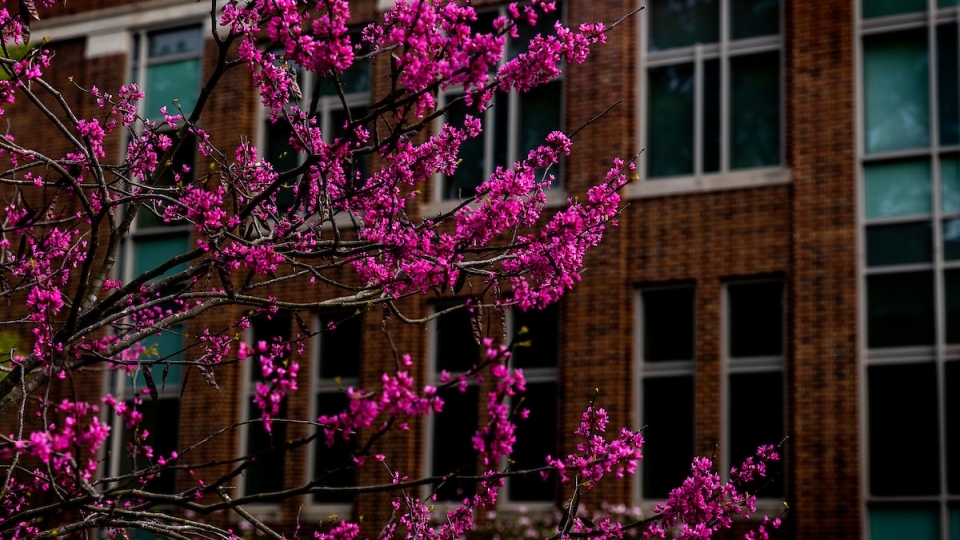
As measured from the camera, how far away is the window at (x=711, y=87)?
59.2 ft

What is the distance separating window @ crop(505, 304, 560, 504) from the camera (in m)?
18.3

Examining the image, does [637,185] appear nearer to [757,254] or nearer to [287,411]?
[757,254]

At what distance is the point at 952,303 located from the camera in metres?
16.2

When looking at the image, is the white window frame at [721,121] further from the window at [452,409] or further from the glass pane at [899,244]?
the window at [452,409]

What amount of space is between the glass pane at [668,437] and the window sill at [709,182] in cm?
239

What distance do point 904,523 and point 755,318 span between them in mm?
3081

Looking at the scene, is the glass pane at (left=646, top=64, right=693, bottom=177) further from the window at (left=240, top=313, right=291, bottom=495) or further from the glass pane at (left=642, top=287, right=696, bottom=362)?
the window at (left=240, top=313, right=291, bottom=495)

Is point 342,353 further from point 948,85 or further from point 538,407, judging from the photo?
point 948,85

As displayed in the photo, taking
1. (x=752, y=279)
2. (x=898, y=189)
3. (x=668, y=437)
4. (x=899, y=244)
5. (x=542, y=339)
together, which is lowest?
(x=668, y=437)

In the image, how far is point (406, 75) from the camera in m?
7.14

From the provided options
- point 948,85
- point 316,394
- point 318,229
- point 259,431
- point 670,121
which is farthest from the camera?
point 259,431

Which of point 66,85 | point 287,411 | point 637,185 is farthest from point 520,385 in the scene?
point 66,85

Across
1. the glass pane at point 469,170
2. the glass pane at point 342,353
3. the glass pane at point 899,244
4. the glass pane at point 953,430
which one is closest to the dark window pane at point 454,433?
the glass pane at point 342,353

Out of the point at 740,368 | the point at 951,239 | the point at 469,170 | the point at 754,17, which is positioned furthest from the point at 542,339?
the point at 951,239
